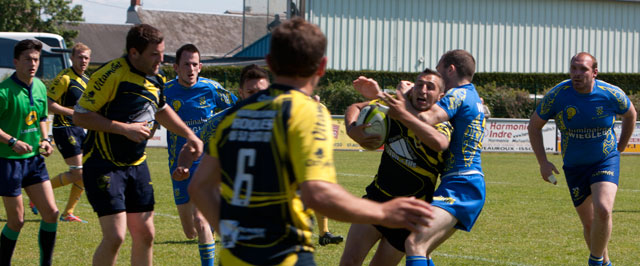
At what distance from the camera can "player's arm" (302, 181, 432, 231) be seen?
9.07ft

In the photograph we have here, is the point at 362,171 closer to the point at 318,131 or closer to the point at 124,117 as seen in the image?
the point at 124,117

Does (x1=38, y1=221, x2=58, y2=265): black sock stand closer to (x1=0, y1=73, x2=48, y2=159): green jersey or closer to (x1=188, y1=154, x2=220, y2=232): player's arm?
(x1=0, y1=73, x2=48, y2=159): green jersey

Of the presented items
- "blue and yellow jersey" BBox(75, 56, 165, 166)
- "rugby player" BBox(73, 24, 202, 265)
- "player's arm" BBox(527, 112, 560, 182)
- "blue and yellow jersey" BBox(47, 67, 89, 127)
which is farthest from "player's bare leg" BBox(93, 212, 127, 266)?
"blue and yellow jersey" BBox(47, 67, 89, 127)

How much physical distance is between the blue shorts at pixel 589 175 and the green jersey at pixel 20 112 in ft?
15.8

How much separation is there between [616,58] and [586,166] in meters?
34.1

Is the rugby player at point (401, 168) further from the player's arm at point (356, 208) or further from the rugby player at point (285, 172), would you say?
the player's arm at point (356, 208)

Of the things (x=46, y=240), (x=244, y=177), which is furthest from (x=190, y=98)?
(x=244, y=177)

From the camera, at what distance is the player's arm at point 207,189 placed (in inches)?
130

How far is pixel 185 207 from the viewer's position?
22.8 feet

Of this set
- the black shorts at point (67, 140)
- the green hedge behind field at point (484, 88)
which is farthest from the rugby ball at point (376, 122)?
the green hedge behind field at point (484, 88)

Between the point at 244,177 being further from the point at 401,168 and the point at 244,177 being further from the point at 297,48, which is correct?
the point at 401,168

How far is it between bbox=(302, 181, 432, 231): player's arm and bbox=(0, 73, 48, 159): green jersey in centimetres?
460

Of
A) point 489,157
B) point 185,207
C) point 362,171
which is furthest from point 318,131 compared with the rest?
point 489,157

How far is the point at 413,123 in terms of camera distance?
445 centimetres
